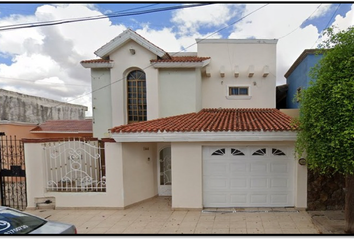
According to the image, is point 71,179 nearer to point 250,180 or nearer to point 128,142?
point 128,142

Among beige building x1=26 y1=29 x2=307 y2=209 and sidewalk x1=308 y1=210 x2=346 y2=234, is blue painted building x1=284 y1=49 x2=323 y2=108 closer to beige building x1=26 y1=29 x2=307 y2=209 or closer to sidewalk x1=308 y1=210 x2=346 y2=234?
beige building x1=26 y1=29 x2=307 y2=209

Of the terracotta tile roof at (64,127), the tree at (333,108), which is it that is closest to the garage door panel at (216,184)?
the tree at (333,108)

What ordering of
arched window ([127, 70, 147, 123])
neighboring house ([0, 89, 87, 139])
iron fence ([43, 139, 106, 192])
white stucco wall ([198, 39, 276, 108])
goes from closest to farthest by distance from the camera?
1. iron fence ([43, 139, 106, 192])
2. arched window ([127, 70, 147, 123])
3. white stucco wall ([198, 39, 276, 108])
4. neighboring house ([0, 89, 87, 139])

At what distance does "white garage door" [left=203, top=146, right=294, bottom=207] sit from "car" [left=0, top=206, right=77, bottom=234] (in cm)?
448

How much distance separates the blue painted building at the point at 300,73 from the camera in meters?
9.12

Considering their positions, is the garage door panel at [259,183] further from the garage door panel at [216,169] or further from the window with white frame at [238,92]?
the window with white frame at [238,92]

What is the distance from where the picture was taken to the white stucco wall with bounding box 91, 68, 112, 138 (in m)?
9.32

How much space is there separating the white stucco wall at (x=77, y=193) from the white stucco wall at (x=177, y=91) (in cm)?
367

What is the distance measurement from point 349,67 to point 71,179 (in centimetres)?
919

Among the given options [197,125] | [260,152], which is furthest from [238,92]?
[197,125]

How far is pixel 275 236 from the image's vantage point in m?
4.75

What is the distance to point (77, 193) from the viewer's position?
21.6ft

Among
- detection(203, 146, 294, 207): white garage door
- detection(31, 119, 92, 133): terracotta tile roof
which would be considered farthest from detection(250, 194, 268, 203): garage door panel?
detection(31, 119, 92, 133): terracotta tile roof

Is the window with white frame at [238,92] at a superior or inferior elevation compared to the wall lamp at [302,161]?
superior
